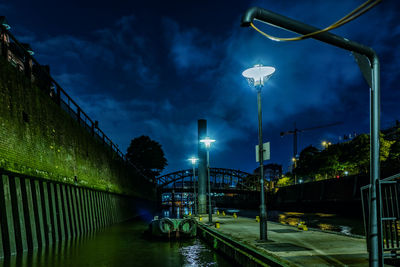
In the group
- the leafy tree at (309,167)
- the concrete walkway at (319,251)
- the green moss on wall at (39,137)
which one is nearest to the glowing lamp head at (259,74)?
the concrete walkway at (319,251)

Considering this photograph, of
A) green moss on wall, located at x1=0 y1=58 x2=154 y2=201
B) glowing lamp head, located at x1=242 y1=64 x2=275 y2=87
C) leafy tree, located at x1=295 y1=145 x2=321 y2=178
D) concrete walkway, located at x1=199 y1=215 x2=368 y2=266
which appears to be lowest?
leafy tree, located at x1=295 y1=145 x2=321 y2=178

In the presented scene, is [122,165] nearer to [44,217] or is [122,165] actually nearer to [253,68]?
[44,217]

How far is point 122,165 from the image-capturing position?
4619cm

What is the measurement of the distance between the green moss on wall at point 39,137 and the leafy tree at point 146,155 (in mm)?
60688

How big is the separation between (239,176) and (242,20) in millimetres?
134062

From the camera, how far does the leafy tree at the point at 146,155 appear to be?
91.2 m

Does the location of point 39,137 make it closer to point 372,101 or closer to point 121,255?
point 121,255

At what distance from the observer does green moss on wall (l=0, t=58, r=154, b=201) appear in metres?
14.2

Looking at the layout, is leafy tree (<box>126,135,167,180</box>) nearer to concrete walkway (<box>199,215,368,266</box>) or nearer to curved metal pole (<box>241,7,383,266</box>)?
concrete walkway (<box>199,215,368,266</box>)

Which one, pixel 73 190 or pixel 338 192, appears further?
pixel 338 192

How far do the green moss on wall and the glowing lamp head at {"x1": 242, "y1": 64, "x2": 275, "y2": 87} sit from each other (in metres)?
9.70

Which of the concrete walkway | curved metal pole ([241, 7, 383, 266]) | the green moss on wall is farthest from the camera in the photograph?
the green moss on wall

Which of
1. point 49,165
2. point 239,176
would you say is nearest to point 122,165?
point 49,165

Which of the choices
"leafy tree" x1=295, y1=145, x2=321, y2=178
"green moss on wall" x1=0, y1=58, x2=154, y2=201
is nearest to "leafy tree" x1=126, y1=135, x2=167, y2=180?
"leafy tree" x1=295, y1=145, x2=321, y2=178
